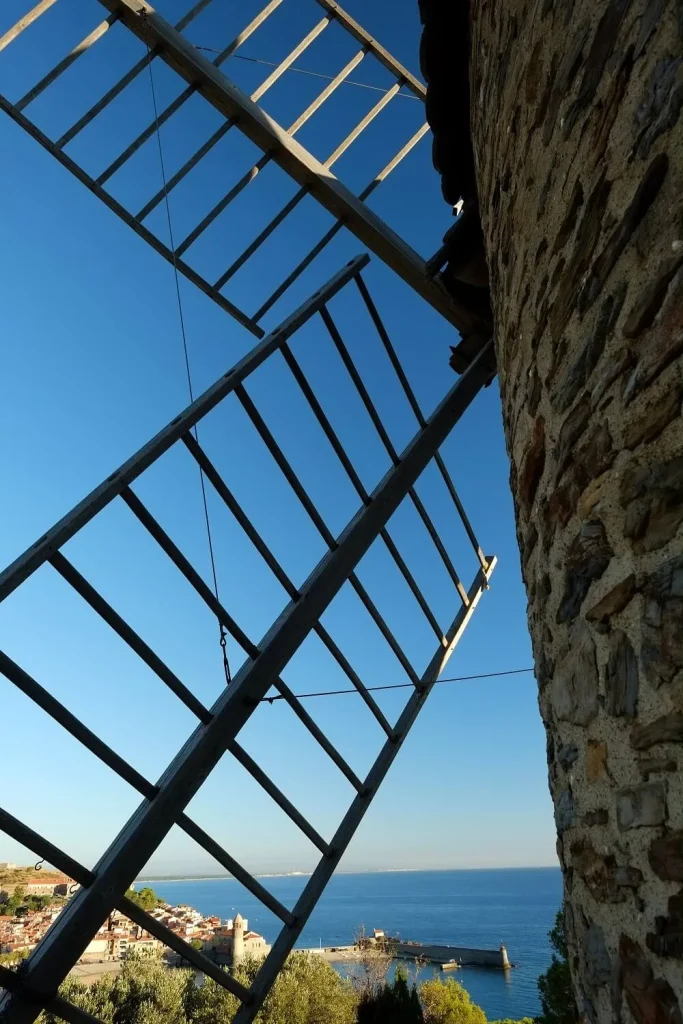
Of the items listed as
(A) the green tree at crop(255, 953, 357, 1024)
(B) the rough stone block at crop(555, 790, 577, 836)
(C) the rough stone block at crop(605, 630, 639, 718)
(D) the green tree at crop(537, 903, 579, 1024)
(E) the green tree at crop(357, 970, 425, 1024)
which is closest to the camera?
(C) the rough stone block at crop(605, 630, 639, 718)

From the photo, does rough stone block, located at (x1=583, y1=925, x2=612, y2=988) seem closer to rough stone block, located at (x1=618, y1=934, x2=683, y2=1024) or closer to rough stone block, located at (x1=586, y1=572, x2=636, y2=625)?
rough stone block, located at (x1=618, y1=934, x2=683, y2=1024)

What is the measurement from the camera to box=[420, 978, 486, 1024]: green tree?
14680 millimetres

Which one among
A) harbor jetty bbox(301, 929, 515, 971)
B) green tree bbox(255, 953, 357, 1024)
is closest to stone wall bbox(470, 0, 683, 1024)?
green tree bbox(255, 953, 357, 1024)

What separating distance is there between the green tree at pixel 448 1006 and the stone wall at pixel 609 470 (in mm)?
17449

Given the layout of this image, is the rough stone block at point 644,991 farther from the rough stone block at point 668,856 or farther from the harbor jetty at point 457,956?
the harbor jetty at point 457,956

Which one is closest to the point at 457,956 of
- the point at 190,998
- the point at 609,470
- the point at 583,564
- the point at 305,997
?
the point at 305,997

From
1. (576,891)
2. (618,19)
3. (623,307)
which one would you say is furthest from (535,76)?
(576,891)

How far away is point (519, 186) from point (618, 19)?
51cm

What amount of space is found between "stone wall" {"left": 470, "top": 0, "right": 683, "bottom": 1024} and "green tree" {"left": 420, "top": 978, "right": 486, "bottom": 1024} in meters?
17.4

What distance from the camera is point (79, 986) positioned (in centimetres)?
1281

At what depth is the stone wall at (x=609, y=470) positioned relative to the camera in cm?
84

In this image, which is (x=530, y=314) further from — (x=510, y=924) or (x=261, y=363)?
(x=510, y=924)

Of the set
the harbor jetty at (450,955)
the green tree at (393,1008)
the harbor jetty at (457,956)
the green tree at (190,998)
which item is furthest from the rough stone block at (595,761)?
the harbor jetty at (457,956)

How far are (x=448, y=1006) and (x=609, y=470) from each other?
726 inches
